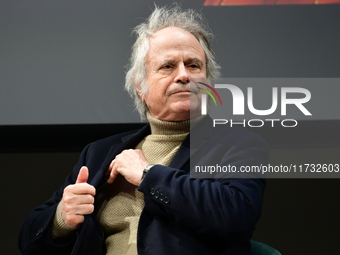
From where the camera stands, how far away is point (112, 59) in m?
2.64

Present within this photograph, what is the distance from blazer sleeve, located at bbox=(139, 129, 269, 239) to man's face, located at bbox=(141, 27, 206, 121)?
0.32m

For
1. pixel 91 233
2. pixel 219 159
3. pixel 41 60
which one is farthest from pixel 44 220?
pixel 41 60

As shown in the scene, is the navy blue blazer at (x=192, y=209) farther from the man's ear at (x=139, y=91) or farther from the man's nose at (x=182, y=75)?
the man's ear at (x=139, y=91)

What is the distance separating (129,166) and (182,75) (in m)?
0.41

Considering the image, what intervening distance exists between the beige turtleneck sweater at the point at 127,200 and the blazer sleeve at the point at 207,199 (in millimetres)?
161

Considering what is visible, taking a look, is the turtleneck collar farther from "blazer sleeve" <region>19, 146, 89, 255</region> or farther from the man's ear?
"blazer sleeve" <region>19, 146, 89, 255</region>

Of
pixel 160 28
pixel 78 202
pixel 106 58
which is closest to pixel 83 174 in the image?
pixel 78 202

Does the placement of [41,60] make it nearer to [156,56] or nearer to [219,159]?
[156,56]

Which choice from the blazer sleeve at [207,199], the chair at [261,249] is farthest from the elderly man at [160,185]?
the chair at [261,249]

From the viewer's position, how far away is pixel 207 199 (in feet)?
4.86

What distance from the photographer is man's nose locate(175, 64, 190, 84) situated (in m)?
1.79

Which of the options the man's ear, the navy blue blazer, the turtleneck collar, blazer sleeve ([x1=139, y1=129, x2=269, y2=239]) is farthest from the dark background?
blazer sleeve ([x1=139, y1=129, x2=269, y2=239])

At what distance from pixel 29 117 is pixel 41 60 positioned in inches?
12.8

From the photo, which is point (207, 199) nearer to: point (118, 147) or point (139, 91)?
point (118, 147)
